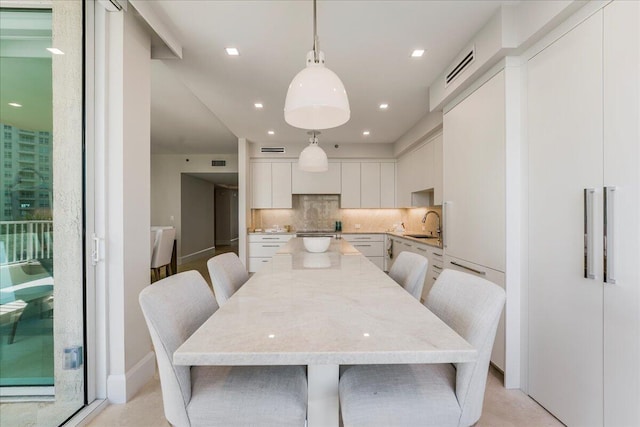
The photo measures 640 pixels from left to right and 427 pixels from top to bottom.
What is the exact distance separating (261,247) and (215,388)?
16.2 feet

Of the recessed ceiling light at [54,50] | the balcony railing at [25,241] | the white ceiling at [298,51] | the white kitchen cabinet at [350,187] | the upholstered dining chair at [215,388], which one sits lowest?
the upholstered dining chair at [215,388]

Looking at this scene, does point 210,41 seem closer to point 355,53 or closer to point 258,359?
point 355,53

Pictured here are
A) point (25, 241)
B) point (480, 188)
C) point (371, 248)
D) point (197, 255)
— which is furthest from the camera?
point (197, 255)

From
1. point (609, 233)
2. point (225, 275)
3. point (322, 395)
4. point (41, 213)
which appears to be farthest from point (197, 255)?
point (609, 233)

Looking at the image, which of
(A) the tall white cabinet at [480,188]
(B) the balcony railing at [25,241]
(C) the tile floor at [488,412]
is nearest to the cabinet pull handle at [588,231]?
(A) the tall white cabinet at [480,188]

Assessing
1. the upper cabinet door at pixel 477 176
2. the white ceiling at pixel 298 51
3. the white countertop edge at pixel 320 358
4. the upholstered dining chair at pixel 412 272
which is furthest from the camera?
the upper cabinet door at pixel 477 176

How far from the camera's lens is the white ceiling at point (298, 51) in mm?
2105

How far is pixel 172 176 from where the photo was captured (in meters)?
7.63

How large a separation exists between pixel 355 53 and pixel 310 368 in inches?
103

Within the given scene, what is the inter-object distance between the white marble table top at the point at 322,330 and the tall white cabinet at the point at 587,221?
42.3 inches

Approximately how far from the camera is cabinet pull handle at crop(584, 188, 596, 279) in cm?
154

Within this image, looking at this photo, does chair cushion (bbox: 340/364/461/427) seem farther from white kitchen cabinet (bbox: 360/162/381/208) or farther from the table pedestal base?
white kitchen cabinet (bbox: 360/162/381/208)

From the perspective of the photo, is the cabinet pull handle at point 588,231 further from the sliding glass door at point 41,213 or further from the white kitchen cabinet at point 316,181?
the white kitchen cabinet at point 316,181

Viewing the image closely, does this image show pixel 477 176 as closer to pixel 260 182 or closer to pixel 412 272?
pixel 412 272
